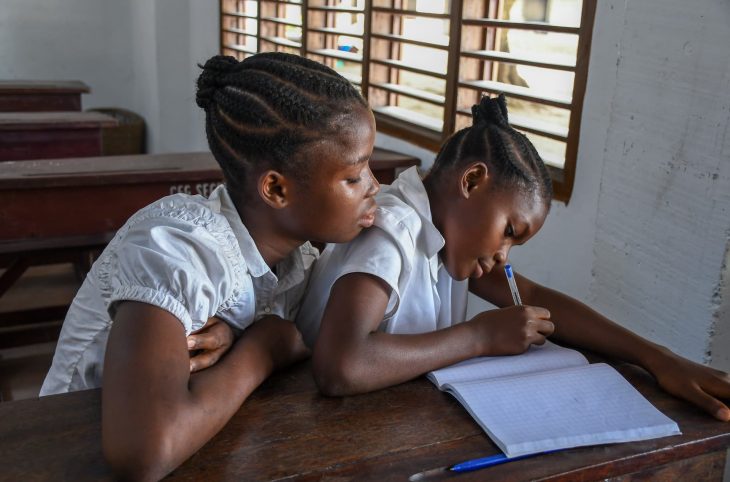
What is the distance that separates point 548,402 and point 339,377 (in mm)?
281

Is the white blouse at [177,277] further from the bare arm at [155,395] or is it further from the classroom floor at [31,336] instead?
the classroom floor at [31,336]

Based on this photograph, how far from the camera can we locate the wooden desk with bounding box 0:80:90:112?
18.1 ft

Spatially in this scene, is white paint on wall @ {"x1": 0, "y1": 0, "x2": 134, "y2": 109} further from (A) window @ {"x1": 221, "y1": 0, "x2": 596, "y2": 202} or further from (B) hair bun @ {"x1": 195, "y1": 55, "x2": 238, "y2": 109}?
(B) hair bun @ {"x1": 195, "y1": 55, "x2": 238, "y2": 109}

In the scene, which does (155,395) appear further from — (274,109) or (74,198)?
(74,198)

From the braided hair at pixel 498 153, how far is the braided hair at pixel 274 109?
31 centimetres

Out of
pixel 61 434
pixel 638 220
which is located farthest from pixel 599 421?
pixel 638 220

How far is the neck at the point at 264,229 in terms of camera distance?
111 cm

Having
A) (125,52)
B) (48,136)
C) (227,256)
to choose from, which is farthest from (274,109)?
(125,52)

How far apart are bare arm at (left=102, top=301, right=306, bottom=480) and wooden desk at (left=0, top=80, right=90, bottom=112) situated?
5.32 m

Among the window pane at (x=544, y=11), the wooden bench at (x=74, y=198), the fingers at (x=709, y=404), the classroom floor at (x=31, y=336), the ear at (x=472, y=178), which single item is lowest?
the classroom floor at (x=31, y=336)

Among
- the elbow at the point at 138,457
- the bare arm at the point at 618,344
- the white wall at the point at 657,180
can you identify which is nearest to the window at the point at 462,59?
the white wall at the point at 657,180

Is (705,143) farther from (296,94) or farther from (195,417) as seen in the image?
(195,417)

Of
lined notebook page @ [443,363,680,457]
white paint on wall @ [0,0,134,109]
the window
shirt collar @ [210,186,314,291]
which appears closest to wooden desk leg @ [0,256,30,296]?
the window

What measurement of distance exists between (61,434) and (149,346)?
0.49 feet
